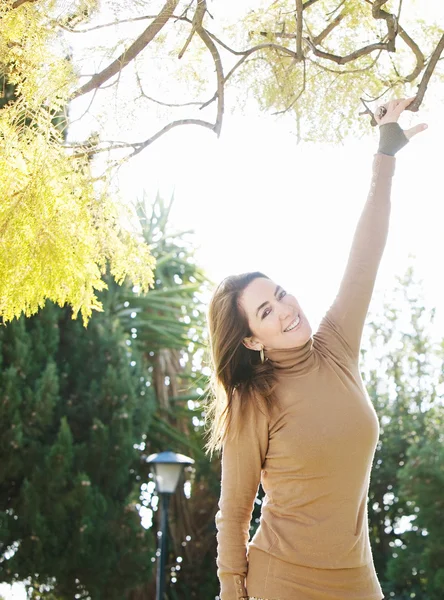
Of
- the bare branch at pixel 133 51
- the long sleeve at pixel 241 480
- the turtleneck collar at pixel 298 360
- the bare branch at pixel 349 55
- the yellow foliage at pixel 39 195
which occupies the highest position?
the bare branch at pixel 349 55

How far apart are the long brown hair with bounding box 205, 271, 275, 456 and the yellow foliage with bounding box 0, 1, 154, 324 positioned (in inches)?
15.0

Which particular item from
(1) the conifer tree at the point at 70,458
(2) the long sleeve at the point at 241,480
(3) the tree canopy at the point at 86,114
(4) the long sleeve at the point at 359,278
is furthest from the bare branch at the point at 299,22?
(1) the conifer tree at the point at 70,458

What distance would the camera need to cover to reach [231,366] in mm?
2395

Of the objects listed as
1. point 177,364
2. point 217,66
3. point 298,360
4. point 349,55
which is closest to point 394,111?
point 349,55

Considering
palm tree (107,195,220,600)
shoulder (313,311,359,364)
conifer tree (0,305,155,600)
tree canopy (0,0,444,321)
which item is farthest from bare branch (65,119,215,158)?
palm tree (107,195,220,600)

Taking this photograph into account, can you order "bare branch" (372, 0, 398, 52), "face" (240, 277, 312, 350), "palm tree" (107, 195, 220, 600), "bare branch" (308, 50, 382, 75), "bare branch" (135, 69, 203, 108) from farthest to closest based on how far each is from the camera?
"palm tree" (107, 195, 220, 600)
"bare branch" (308, 50, 382, 75)
"bare branch" (135, 69, 203, 108)
"bare branch" (372, 0, 398, 52)
"face" (240, 277, 312, 350)

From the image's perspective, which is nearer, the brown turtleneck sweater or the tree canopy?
the brown turtleneck sweater

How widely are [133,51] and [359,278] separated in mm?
929

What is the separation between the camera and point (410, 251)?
8.79 meters

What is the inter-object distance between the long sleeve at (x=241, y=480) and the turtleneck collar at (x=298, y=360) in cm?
14

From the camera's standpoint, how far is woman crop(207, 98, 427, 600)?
Result: 6.81 ft

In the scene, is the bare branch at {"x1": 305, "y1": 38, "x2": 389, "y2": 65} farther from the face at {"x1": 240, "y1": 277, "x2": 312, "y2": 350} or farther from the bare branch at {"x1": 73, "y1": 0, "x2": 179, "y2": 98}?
the face at {"x1": 240, "y1": 277, "x2": 312, "y2": 350}

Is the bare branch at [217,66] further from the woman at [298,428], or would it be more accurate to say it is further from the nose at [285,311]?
the nose at [285,311]

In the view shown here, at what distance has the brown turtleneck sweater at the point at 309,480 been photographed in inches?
81.3
